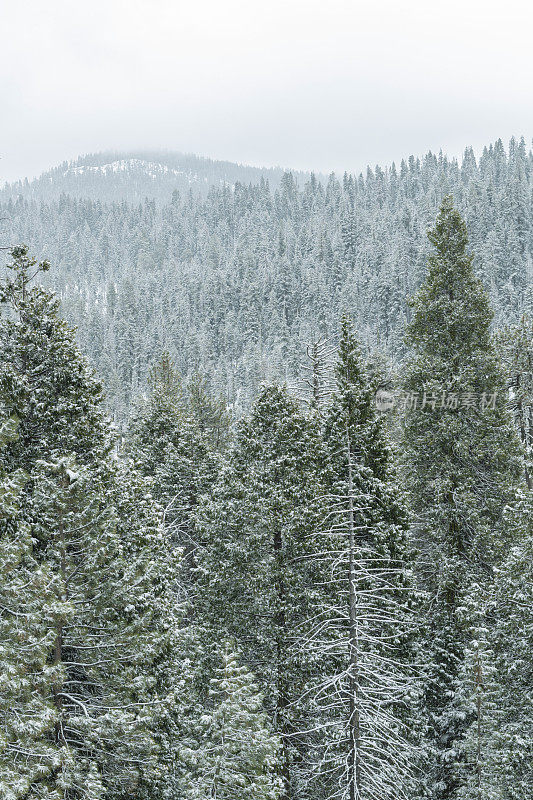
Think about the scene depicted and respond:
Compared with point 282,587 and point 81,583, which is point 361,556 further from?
point 81,583

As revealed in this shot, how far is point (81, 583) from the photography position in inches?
441

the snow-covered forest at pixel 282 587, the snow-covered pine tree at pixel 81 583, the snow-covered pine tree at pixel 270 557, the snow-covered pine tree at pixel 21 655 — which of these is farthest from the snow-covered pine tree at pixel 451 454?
the snow-covered pine tree at pixel 21 655

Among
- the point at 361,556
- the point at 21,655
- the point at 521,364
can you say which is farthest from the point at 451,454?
the point at 521,364

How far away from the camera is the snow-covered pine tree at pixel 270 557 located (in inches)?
542

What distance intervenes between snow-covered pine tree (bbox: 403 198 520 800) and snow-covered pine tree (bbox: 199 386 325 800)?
155 inches

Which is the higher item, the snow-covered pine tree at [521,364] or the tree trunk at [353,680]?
the snow-covered pine tree at [521,364]

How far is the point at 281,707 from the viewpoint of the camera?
13695mm

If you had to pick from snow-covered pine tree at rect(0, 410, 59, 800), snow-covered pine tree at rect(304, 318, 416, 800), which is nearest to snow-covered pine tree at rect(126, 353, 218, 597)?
snow-covered pine tree at rect(304, 318, 416, 800)

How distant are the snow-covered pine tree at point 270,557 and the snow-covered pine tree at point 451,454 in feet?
12.9

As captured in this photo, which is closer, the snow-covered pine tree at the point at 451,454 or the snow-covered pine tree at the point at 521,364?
the snow-covered pine tree at the point at 451,454

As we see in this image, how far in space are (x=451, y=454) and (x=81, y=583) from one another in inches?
424

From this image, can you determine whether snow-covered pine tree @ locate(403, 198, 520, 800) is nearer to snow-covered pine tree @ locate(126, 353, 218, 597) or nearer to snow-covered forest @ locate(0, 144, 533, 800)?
snow-covered forest @ locate(0, 144, 533, 800)

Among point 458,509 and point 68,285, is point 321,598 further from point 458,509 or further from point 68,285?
point 68,285

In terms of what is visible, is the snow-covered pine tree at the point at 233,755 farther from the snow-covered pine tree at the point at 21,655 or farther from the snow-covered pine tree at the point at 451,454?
the snow-covered pine tree at the point at 451,454
